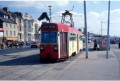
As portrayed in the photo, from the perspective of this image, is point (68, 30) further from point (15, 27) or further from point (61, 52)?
point (15, 27)

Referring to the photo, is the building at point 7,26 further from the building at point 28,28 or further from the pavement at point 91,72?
the pavement at point 91,72

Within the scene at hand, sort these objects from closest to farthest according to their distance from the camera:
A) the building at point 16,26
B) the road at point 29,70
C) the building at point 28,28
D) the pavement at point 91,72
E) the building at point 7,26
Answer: the pavement at point 91,72 < the road at point 29,70 < the building at point 7,26 < the building at point 16,26 < the building at point 28,28

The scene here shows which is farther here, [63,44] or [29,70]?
[63,44]

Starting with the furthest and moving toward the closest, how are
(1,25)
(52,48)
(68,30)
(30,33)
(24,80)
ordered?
(30,33), (1,25), (68,30), (52,48), (24,80)

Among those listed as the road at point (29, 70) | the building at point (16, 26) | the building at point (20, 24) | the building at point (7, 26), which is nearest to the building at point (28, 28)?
the building at point (16, 26)

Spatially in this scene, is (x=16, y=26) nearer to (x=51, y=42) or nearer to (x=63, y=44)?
(x=63, y=44)

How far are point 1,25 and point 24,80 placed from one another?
86812 mm

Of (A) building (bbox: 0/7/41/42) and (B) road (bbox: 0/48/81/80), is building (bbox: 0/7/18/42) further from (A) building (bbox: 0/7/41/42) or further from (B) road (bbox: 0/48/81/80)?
(B) road (bbox: 0/48/81/80)

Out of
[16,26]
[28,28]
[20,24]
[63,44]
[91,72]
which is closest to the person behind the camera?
[91,72]

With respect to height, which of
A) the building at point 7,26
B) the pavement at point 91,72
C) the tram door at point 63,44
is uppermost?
the building at point 7,26

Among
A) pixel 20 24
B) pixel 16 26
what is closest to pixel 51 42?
pixel 16 26

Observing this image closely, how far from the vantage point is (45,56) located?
90.4 feet

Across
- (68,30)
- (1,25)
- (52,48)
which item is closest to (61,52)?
(52,48)

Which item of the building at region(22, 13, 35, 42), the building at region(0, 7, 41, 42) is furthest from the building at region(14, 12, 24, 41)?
the building at region(22, 13, 35, 42)
